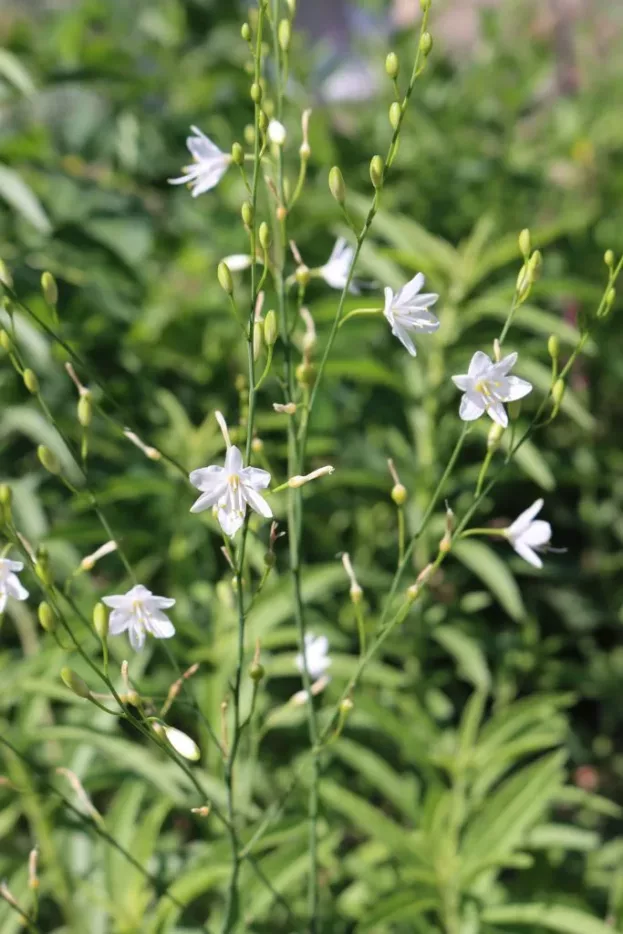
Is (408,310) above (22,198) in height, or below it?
above

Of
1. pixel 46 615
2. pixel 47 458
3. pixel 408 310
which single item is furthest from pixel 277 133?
pixel 46 615

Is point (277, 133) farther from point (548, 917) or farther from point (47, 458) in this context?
point (548, 917)

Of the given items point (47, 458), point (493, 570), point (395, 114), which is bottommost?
point (493, 570)

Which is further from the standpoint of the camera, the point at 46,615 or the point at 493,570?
the point at 493,570

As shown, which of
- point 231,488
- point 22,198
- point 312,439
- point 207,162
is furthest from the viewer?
point 312,439

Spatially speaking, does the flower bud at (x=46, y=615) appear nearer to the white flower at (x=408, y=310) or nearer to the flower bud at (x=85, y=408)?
the flower bud at (x=85, y=408)

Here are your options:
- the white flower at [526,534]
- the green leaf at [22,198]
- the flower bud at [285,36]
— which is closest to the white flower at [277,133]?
the flower bud at [285,36]
